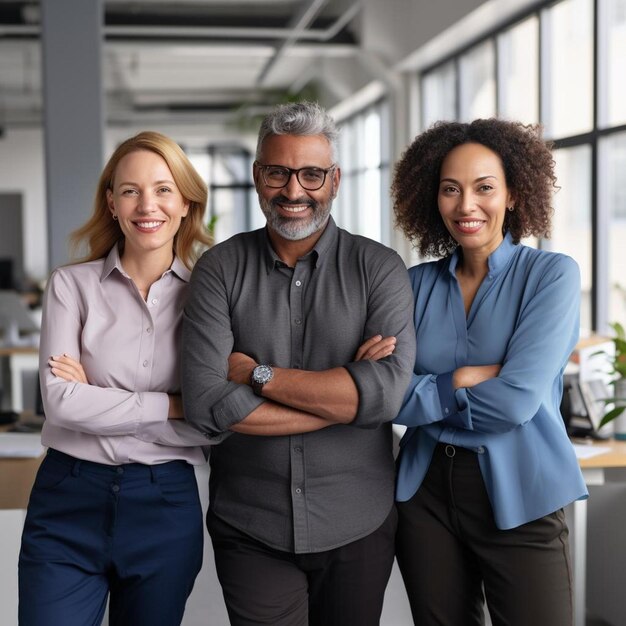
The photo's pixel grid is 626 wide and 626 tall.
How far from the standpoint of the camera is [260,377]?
1972 mm

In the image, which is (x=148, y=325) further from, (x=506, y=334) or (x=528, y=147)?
(x=528, y=147)

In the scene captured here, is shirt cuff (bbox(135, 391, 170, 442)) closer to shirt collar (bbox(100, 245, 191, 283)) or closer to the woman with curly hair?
shirt collar (bbox(100, 245, 191, 283))

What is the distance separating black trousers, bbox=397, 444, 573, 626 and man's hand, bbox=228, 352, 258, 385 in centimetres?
51

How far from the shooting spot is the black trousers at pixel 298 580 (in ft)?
6.60

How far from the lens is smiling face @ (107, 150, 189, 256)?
2.13 m

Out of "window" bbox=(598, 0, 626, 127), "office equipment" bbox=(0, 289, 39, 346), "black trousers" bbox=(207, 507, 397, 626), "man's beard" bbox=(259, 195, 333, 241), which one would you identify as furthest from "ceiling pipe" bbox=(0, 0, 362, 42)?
"black trousers" bbox=(207, 507, 397, 626)

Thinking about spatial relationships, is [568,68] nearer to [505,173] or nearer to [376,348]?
[505,173]

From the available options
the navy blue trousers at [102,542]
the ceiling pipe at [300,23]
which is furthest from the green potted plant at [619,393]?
the ceiling pipe at [300,23]

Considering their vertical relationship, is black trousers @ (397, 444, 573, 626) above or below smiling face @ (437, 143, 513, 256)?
below

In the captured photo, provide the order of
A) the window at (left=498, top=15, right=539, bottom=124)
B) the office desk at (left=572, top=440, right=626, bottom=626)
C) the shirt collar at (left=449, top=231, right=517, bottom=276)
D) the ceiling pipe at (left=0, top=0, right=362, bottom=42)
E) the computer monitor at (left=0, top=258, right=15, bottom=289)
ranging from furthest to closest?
the computer monitor at (left=0, top=258, right=15, bottom=289) → the ceiling pipe at (left=0, top=0, right=362, bottom=42) → the window at (left=498, top=15, right=539, bottom=124) → the office desk at (left=572, top=440, right=626, bottom=626) → the shirt collar at (left=449, top=231, right=517, bottom=276)

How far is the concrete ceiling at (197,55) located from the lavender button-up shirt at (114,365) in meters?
6.71

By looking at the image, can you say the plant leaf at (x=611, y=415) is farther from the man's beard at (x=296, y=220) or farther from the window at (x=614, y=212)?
the window at (x=614, y=212)

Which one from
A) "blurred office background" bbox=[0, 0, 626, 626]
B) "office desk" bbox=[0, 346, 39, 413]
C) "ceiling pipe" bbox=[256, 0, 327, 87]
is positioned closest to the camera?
"blurred office background" bbox=[0, 0, 626, 626]

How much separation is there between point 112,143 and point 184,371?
16.0m
